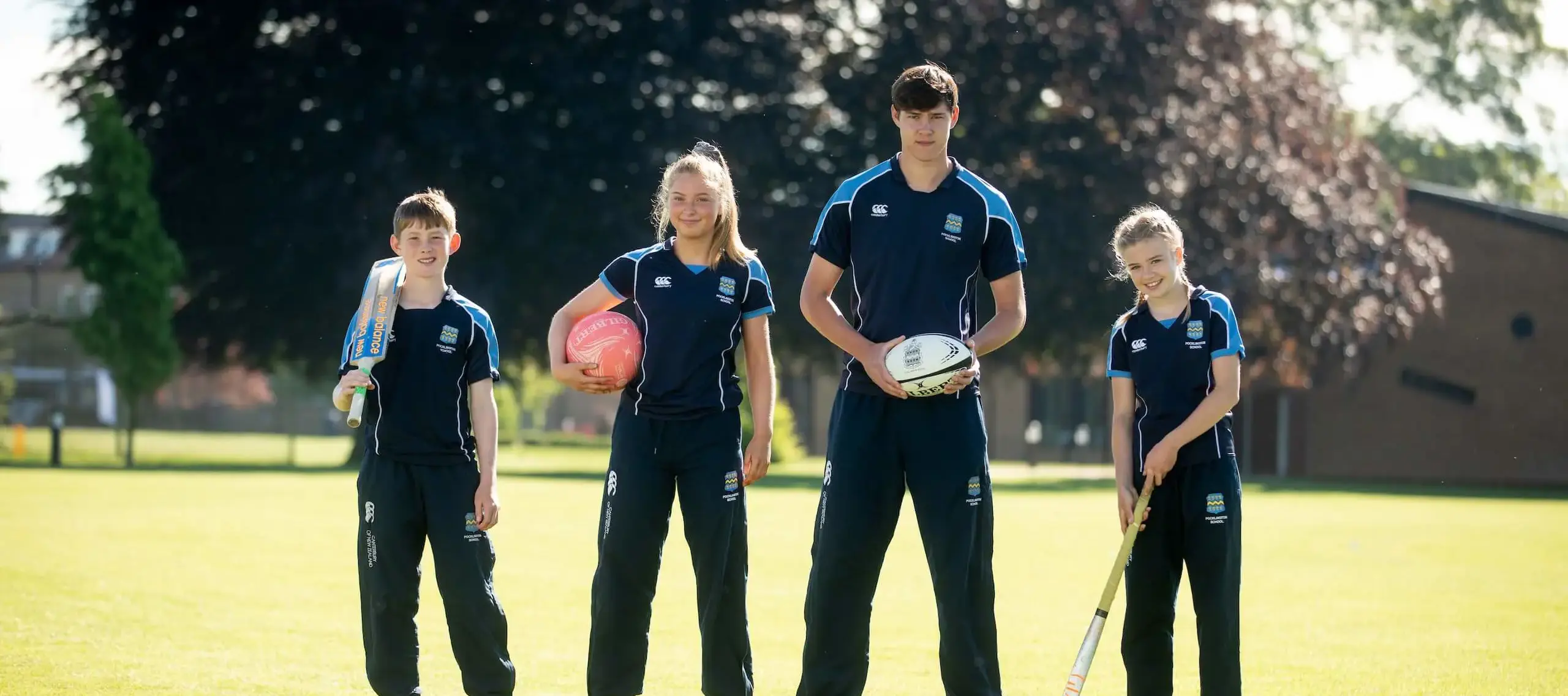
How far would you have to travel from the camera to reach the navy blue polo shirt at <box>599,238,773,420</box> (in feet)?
21.0

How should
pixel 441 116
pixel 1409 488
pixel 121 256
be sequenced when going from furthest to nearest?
pixel 121 256, pixel 1409 488, pixel 441 116

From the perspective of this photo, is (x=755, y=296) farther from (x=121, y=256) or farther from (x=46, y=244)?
(x=46, y=244)

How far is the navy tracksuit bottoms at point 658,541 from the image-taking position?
6.39 meters

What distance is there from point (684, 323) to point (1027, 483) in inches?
1087

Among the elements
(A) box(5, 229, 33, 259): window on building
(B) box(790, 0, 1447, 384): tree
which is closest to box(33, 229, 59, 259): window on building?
(A) box(5, 229, 33, 259): window on building

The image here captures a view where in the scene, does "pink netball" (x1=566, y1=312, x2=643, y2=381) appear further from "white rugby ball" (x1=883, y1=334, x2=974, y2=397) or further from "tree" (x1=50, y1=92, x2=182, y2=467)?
"tree" (x1=50, y1=92, x2=182, y2=467)

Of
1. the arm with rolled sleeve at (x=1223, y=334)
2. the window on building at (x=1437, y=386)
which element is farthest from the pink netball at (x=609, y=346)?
the window on building at (x=1437, y=386)

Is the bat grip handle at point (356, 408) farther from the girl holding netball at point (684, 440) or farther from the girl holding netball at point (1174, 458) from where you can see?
the girl holding netball at point (1174, 458)

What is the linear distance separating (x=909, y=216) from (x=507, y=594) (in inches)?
246

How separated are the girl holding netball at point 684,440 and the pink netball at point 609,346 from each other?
0.03m

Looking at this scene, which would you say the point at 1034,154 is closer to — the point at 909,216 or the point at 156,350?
the point at 156,350

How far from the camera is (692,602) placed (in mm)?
11023

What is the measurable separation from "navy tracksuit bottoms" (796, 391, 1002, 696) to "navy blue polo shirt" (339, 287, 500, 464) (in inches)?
60.0

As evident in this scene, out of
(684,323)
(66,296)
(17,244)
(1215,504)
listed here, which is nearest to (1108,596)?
(1215,504)
